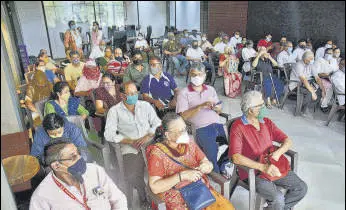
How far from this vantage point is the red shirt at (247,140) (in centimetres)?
221

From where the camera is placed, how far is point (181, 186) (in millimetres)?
1937

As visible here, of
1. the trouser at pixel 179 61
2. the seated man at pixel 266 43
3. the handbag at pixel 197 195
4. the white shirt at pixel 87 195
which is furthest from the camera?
the seated man at pixel 266 43

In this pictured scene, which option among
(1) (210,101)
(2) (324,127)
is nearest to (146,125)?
(1) (210,101)

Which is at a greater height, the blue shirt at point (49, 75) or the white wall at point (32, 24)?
the white wall at point (32, 24)

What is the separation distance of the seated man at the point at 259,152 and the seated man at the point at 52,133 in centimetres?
118

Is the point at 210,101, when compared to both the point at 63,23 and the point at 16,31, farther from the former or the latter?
the point at 63,23

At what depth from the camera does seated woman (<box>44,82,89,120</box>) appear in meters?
2.88

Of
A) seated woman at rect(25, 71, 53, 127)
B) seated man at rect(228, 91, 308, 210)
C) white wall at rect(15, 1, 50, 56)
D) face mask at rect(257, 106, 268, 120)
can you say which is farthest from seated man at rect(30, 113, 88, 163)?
white wall at rect(15, 1, 50, 56)

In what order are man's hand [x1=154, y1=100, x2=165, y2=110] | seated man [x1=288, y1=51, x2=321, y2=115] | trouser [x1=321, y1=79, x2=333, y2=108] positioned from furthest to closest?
trouser [x1=321, y1=79, x2=333, y2=108] < seated man [x1=288, y1=51, x2=321, y2=115] < man's hand [x1=154, y1=100, x2=165, y2=110]

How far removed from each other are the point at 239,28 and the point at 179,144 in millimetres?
7819

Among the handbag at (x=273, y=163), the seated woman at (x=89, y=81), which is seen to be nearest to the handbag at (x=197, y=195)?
the handbag at (x=273, y=163)

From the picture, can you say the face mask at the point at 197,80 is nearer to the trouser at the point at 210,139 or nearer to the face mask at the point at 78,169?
the trouser at the point at 210,139

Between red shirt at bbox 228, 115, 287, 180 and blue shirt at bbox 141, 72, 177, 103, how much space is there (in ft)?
5.04

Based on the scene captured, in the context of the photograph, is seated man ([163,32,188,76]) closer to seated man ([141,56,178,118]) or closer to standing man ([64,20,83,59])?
standing man ([64,20,83,59])
